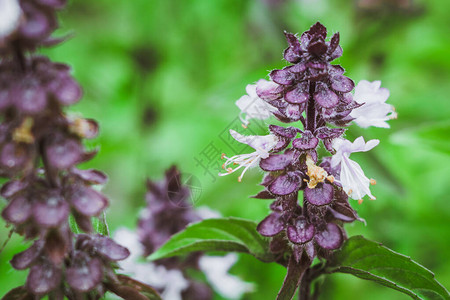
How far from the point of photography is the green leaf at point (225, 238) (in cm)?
164

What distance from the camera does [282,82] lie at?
143 cm

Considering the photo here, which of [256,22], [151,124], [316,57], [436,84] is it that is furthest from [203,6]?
[316,57]

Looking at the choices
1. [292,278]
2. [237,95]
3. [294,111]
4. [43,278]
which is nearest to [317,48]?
[294,111]

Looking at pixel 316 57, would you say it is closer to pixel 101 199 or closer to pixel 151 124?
pixel 101 199

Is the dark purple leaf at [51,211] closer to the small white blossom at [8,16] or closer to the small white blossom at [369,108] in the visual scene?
the small white blossom at [8,16]

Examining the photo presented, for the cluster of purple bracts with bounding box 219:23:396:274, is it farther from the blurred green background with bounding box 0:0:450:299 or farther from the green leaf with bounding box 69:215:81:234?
the blurred green background with bounding box 0:0:450:299

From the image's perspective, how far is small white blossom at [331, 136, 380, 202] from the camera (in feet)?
4.74

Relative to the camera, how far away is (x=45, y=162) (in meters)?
1.20

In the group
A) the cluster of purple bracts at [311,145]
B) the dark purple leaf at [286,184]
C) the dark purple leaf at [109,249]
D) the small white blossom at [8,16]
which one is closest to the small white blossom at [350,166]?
the cluster of purple bracts at [311,145]

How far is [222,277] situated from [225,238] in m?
0.75

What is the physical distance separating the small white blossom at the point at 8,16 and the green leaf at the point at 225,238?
81 cm

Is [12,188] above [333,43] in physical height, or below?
below

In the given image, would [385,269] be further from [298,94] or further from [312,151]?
[298,94]

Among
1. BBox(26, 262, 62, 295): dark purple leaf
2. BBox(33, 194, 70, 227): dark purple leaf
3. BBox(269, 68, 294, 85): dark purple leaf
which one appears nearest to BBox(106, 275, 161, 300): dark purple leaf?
BBox(26, 262, 62, 295): dark purple leaf
